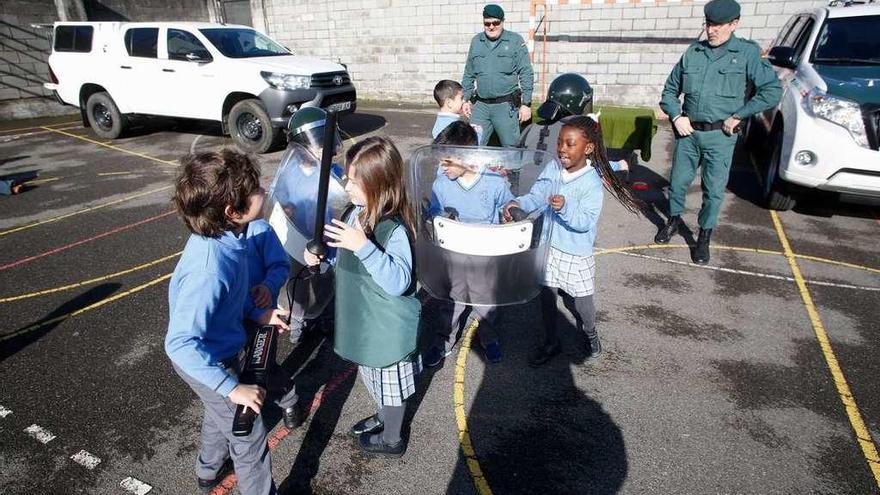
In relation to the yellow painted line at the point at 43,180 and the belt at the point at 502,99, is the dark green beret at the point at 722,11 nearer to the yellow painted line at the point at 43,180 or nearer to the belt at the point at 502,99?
the belt at the point at 502,99

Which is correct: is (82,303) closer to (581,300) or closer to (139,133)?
(581,300)

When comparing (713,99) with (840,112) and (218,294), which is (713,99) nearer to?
(840,112)

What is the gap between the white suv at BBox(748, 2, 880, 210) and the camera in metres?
5.12

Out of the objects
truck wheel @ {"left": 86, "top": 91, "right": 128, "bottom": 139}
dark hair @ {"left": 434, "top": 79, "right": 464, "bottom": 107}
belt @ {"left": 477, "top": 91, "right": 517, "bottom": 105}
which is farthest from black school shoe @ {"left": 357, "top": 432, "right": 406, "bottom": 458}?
truck wheel @ {"left": 86, "top": 91, "right": 128, "bottom": 139}

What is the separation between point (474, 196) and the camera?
2746 millimetres

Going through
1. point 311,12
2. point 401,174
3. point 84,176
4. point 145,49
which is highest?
point 311,12

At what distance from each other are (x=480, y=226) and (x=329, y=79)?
8.22 metres

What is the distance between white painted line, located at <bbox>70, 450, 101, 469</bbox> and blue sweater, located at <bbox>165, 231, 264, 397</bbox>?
4.52 feet

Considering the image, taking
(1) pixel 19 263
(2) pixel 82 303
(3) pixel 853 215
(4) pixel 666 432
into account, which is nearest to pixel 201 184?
(4) pixel 666 432

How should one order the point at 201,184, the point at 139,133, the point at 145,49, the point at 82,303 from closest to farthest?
the point at 201,184
the point at 82,303
the point at 145,49
the point at 139,133

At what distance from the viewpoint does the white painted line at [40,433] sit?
3.01m

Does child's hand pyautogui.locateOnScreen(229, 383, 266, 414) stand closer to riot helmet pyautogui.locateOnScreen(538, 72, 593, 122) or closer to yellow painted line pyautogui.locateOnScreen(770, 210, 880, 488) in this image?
riot helmet pyautogui.locateOnScreen(538, 72, 593, 122)

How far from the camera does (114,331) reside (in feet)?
13.4

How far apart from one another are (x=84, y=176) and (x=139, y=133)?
12.1 ft
